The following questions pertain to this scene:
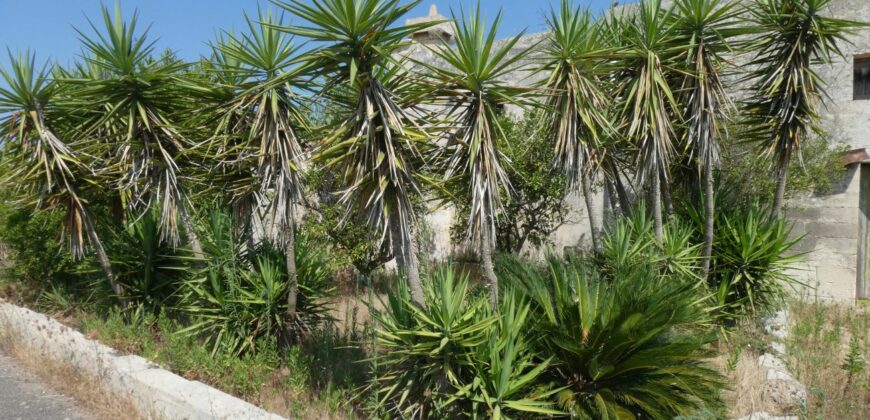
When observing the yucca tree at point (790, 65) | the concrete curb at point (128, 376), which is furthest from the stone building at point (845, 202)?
the concrete curb at point (128, 376)

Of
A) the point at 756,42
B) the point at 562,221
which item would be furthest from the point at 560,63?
the point at 562,221

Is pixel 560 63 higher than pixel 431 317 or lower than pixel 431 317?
higher

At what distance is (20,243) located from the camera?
8922mm

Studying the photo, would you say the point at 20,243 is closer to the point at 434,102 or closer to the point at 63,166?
the point at 63,166

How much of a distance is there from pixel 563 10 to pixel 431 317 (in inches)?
137

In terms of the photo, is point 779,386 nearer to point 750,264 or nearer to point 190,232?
point 750,264

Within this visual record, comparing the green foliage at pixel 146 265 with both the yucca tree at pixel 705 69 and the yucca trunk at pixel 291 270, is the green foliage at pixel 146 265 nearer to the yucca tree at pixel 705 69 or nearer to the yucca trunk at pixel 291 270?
the yucca trunk at pixel 291 270

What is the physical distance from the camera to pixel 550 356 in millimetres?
4516

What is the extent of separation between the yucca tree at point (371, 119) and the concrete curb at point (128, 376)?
5.89 feet

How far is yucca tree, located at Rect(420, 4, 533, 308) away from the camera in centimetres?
452

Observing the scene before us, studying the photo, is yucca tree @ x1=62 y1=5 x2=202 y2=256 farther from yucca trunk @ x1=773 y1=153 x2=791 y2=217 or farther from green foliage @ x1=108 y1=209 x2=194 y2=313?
yucca trunk @ x1=773 y1=153 x2=791 y2=217

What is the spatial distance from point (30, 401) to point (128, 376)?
116 cm

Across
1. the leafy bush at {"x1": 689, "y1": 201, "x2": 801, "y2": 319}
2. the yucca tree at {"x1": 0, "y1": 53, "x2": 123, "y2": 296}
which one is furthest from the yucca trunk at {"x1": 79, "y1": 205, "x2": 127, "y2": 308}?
the leafy bush at {"x1": 689, "y1": 201, "x2": 801, "y2": 319}

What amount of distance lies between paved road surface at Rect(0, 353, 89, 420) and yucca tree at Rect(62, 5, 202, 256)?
1.87 metres
